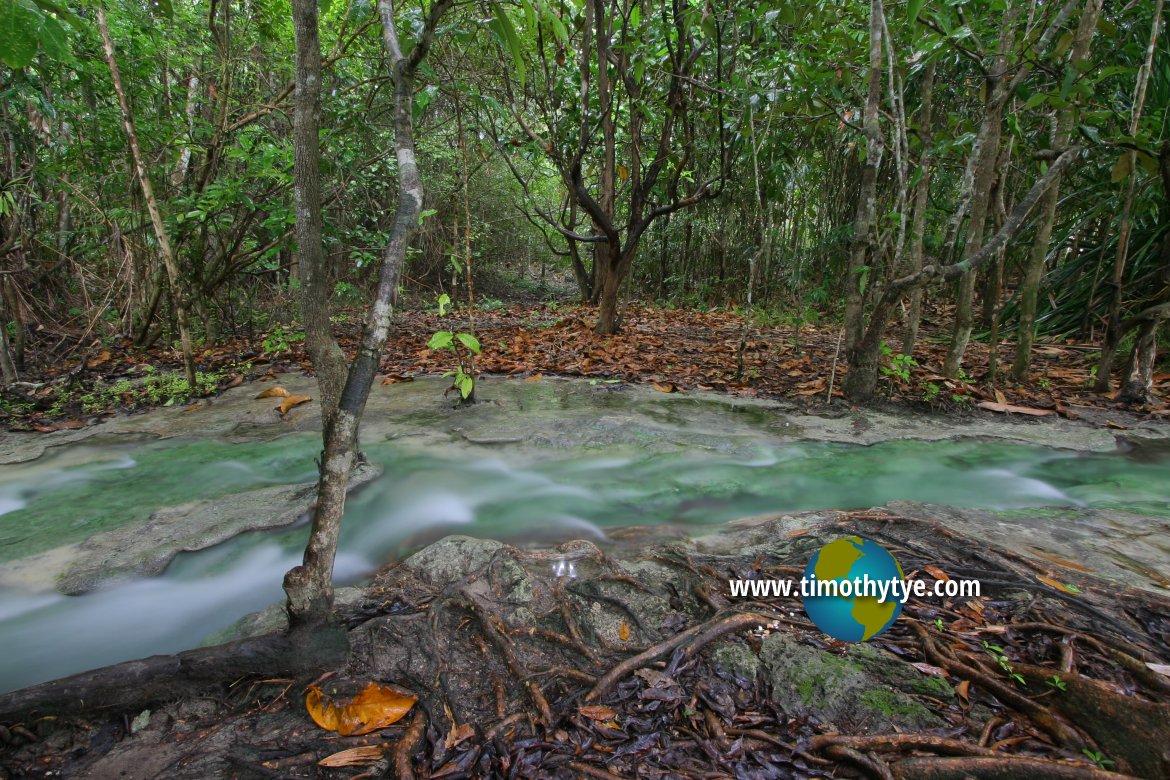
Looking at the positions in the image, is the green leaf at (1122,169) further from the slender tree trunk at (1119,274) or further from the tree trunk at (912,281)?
the tree trunk at (912,281)

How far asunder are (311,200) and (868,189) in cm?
349

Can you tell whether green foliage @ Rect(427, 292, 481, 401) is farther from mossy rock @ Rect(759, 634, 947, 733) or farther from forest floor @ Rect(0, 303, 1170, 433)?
mossy rock @ Rect(759, 634, 947, 733)

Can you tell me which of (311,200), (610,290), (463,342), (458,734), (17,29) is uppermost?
(17,29)

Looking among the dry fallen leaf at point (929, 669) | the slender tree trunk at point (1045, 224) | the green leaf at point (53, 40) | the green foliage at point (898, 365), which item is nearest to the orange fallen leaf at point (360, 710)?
the dry fallen leaf at point (929, 669)

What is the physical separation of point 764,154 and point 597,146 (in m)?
2.49

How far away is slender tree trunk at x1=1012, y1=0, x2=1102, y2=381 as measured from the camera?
3.74 m

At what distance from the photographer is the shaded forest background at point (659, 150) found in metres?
4.06

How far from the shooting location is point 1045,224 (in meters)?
4.41

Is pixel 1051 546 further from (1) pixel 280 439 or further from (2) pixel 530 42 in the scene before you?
(2) pixel 530 42

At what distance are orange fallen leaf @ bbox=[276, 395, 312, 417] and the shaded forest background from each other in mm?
946

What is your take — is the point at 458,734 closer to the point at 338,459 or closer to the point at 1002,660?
the point at 338,459

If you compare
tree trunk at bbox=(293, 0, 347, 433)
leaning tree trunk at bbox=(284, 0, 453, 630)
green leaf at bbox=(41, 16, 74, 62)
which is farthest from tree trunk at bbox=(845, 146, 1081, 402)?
green leaf at bbox=(41, 16, 74, 62)

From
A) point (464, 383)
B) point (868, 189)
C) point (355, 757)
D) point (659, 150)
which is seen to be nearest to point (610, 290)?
point (659, 150)

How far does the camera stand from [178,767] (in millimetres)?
1338
